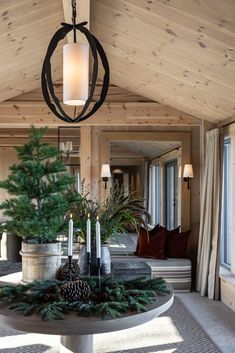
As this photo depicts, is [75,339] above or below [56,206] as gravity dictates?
below

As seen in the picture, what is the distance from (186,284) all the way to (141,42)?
330 centimetres

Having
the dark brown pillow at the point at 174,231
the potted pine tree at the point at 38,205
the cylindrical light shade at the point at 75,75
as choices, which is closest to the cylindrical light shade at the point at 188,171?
the dark brown pillow at the point at 174,231

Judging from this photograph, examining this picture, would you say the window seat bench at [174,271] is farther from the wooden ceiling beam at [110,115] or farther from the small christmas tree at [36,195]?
the small christmas tree at [36,195]

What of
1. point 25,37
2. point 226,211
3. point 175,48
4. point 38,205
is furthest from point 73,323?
point 226,211

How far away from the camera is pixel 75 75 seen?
7.91 feet

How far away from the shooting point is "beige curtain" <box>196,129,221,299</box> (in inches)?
210

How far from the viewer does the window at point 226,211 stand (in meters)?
5.57

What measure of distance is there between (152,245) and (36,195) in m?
3.44

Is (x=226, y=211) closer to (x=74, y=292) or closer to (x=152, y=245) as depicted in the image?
(x=152, y=245)

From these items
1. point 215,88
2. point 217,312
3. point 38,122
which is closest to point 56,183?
point 215,88

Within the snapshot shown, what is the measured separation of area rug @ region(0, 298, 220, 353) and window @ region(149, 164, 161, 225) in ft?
7.28

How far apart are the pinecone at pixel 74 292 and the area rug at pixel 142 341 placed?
175 centimetres

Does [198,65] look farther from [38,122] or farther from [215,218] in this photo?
[38,122]

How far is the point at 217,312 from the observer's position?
477 centimetres
